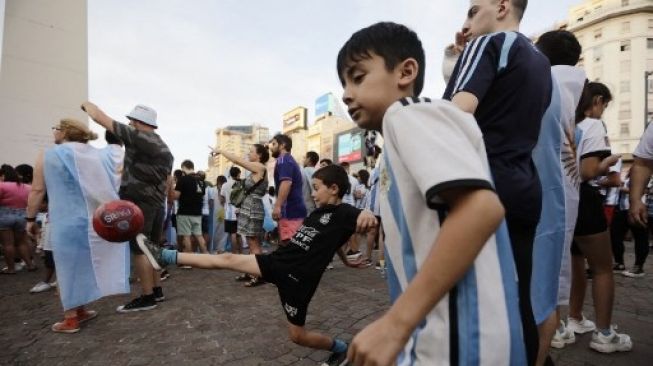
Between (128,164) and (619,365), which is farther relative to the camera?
(128,164)

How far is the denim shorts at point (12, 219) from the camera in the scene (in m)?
7.02

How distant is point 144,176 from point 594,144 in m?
4.59

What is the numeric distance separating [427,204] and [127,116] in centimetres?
468

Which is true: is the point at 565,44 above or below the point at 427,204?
above

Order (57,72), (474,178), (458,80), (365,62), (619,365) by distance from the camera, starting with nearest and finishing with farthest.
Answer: (474,178), (365,62), (458,80), (619,365), (57,72)

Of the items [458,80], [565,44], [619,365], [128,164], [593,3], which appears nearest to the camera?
[458,80]

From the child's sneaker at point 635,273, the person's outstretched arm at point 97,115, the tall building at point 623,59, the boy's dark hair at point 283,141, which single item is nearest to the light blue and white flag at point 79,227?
the person's outstretched arm at point 97,115

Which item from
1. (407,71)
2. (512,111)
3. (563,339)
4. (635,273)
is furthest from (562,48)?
(635,273)

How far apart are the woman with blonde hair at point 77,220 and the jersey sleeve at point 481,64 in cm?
414

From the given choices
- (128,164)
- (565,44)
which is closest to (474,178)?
(565,44)

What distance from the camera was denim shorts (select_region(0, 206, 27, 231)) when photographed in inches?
276

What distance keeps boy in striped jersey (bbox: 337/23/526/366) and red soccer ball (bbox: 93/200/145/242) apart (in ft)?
7.26

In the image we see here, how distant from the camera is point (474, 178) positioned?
0.72m

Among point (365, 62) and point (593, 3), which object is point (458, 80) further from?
point (593, 3)
